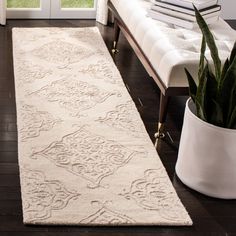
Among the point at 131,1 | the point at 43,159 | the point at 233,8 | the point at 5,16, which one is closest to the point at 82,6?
the point at 5,16

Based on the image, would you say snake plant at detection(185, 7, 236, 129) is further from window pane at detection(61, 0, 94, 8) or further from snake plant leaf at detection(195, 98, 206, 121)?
window pane at detection(61, 0, 94, 8)

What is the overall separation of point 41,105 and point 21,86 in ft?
0.81

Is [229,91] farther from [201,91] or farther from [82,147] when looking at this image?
[82,147]

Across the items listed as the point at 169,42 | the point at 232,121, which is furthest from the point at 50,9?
the point at 232,121

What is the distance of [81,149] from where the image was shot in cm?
252

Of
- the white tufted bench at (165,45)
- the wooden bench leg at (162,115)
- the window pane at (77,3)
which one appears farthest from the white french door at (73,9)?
the wooden bench leg at (162,115)

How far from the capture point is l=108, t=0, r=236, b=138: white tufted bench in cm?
258

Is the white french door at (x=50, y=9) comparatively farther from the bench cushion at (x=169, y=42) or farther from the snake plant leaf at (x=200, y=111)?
the snake plant leaf at (x=200, y=111)

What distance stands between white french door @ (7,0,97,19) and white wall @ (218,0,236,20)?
1155 mm

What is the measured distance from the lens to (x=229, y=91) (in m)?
A: 2.21

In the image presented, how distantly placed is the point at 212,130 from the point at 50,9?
235 cm

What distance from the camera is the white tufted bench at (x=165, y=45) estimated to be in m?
2.58

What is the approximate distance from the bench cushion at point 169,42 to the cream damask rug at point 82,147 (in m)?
0.32

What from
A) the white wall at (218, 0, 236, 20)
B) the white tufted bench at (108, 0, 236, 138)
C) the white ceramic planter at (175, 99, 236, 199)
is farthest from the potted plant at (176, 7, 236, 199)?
the white wall at (218, 0, 236, 20)
